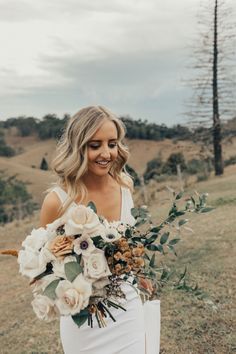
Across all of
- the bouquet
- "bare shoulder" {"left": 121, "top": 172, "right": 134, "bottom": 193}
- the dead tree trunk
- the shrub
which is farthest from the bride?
the shrub

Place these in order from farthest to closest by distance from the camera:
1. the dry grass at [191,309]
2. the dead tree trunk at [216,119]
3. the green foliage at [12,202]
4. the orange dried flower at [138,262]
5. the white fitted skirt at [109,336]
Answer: the green foliage at [12,202], the dead tree trunk at [216,119], the dry grass at [191,309], the white fitted skirt at [109,336], the orange dried flower at [138,262]

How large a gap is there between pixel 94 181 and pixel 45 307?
0.99 metres

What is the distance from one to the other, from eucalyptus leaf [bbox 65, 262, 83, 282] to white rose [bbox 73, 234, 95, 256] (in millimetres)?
58

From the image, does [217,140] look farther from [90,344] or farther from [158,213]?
[90,344]

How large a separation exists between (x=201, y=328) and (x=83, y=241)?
4.42 m

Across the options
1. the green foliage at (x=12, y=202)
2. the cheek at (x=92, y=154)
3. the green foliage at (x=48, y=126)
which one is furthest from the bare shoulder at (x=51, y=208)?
the green foliage at (x=48, y=126)

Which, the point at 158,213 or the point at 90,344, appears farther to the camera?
the point at 158,213

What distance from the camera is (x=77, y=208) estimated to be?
245 cm

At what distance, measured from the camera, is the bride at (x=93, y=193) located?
2.94m

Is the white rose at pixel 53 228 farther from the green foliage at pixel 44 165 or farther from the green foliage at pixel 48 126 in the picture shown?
the green foliage at pixel 48 126

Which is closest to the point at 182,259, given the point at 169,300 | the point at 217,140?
the point at 169,300

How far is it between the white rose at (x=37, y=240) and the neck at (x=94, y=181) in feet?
2.13

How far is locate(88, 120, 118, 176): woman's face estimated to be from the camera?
2982 mm

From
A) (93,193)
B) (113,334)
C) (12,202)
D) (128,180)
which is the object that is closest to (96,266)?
(113,334)
